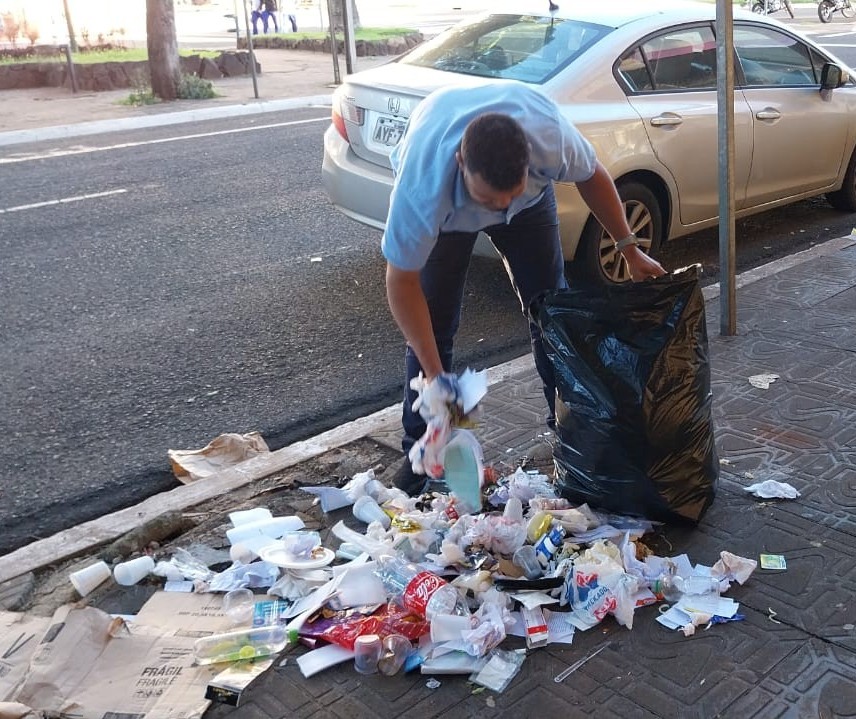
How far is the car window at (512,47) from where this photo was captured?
17.8ft

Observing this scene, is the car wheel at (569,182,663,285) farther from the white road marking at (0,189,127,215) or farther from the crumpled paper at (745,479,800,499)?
the white road marking at (0,189,127,215)

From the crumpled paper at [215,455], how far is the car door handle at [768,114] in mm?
3935

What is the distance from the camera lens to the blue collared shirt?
8.89ft

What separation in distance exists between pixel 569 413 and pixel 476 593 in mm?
714

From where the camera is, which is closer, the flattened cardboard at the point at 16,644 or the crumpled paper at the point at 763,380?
the flattened cardboard at the point at 16,644

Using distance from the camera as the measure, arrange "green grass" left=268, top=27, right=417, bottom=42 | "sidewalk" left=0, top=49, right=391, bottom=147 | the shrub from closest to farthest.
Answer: "sidewalk" left=0, top=49, right=391, bottom=147
the shrub
"green grass" left=268, top=27, right=417, bottom=42

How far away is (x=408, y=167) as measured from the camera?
282 cm

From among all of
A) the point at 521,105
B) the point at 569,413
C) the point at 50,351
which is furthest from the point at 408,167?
the point at 50,351

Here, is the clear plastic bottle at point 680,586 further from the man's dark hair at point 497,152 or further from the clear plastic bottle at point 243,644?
the man's dark hair at point 497,152

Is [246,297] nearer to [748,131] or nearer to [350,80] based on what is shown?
[350,80]

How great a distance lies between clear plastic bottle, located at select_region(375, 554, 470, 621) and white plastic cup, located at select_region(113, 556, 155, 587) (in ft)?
2.54

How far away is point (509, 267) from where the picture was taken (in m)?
3.62

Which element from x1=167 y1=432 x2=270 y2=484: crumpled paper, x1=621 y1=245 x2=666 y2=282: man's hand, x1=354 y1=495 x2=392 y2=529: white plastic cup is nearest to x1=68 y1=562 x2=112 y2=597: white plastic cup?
x1=167 y1=432 x2=270 y2=484: crumpled paper

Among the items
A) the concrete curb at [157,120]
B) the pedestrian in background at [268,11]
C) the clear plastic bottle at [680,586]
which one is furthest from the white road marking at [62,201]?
the pedestrian in background at [268,11]
